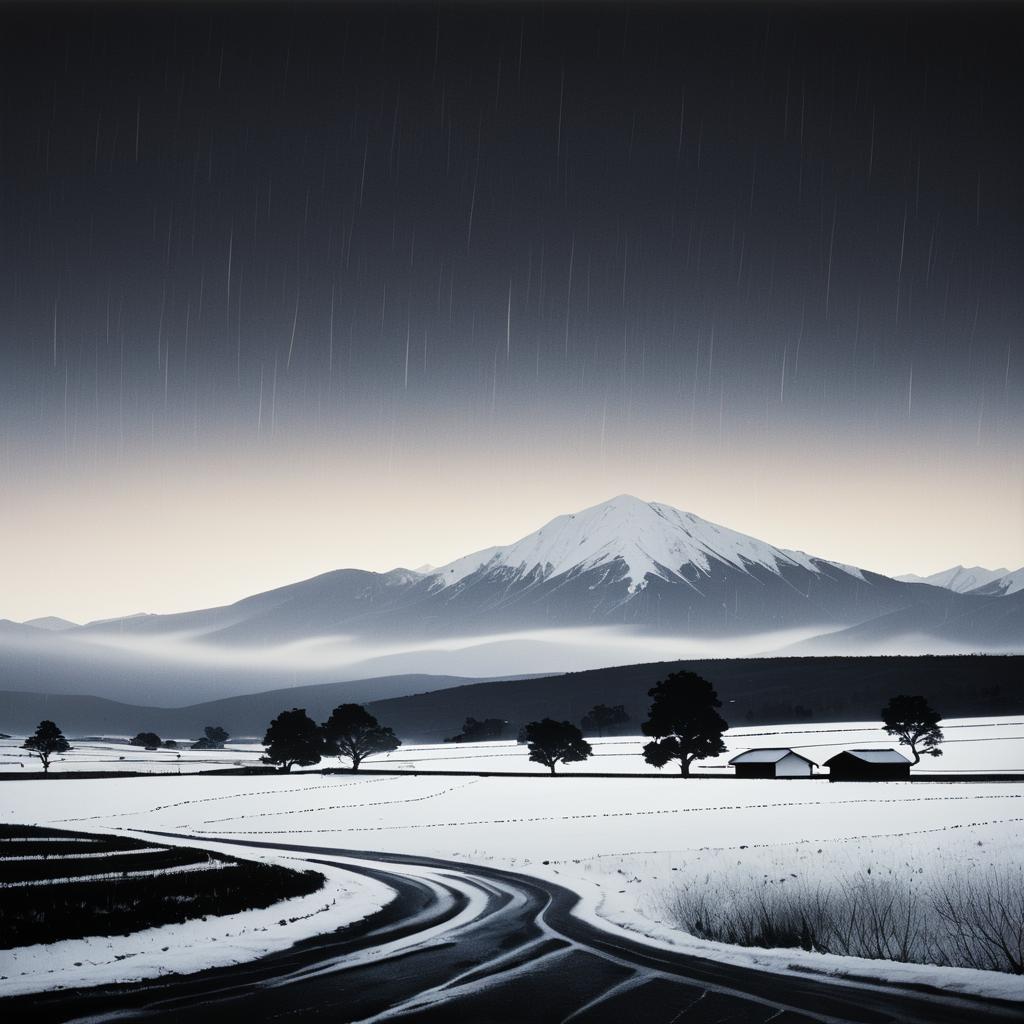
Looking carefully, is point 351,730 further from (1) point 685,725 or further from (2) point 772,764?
(2) point 772,764

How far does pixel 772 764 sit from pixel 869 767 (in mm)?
9846

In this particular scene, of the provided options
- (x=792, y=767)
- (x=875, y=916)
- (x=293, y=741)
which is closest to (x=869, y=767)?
(x=792, y=767)

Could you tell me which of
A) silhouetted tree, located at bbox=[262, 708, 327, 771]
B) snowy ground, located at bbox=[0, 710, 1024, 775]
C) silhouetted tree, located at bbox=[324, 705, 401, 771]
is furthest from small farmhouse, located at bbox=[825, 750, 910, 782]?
silhouetted tree, located at bbox=[262, 708, 327, 771]

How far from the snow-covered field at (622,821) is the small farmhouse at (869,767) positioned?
9.64 m

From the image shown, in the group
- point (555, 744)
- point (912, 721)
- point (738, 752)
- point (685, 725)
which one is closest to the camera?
point (685, 725)

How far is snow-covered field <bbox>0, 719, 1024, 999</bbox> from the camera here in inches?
1323

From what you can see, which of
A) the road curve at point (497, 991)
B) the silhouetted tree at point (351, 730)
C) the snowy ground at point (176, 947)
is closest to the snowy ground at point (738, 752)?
the silhouetted tree at point (351, 730)

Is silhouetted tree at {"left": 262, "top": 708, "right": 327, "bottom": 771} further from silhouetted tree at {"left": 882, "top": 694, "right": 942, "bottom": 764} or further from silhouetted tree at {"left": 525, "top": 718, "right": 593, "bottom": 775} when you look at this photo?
silhouetted tree at {"left": 882, "top": 694, "right": 942, "bottom": 764}

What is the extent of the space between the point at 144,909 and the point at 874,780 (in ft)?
295

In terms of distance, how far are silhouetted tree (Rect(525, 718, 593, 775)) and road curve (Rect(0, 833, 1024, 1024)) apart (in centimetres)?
10841

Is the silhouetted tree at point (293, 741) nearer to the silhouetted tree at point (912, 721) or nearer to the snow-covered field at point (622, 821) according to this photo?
the snow-covered field at point (622, 821)

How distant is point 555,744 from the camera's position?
130500 mm

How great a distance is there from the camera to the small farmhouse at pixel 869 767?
347 feet

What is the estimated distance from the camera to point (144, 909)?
87.0ft
